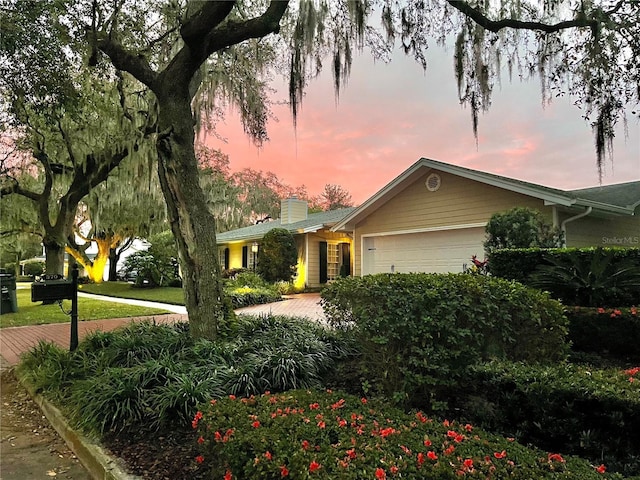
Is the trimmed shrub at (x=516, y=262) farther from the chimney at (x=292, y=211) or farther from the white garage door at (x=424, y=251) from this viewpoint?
the chimney at (x=292, y=211)

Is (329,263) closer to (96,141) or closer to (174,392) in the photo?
(96,141)

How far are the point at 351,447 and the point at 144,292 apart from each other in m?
17.7

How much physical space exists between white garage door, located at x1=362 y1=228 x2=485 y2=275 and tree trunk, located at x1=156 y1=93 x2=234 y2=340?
7.28 meters

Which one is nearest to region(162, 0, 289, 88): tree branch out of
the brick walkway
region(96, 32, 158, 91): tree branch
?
region(96, 32, 158, 91): tree branch

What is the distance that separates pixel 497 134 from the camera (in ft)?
29.9

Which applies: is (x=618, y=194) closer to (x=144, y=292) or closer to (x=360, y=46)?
(x=360, y=46)

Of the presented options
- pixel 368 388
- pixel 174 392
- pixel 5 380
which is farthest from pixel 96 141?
pixel 368 388

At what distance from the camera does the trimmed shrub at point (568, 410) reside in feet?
7.68

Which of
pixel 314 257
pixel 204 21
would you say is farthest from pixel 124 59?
pixel 314 257

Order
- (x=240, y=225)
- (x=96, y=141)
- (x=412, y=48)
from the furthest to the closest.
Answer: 1. (x=240, y=225)
2. (x=96, y=141)
3. (x=412, y=48)

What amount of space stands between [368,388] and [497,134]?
749cm

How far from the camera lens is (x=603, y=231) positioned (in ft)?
33.1

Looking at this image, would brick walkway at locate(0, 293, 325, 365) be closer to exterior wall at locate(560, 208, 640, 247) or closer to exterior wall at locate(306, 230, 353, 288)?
exterior wall at locate(306, 230, 353, 288)

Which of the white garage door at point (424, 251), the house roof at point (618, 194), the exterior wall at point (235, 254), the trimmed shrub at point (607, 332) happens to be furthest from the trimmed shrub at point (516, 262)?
the exterior wall at point (235, 254)
